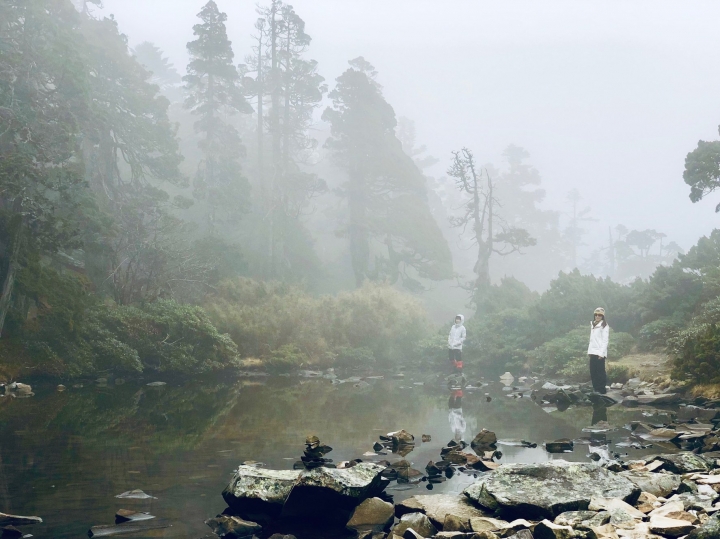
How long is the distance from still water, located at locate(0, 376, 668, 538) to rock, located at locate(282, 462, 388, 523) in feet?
2.44

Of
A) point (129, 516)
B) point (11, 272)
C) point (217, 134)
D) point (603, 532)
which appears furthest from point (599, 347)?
point (217, 134)

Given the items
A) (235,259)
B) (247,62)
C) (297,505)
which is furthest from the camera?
(247,62)

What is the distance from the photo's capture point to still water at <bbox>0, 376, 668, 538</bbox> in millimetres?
6027

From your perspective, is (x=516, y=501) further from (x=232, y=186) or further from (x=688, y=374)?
Answer: (x=232, y=186)

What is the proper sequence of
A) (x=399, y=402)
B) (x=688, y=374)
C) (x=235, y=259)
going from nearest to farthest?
(x=688, y=374) < (x=399, y=402) < (x=235, y=259)

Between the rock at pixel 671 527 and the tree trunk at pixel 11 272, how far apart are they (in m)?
16.7

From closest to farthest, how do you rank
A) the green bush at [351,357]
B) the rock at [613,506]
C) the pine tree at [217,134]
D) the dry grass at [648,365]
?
the rock at [613,506] → the dry grass at [648,365] → the green bush at [351,357] → the pine tree at [217,134]

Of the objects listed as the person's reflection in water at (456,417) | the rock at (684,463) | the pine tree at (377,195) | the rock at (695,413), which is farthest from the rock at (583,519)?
the pine tree at (377,195)

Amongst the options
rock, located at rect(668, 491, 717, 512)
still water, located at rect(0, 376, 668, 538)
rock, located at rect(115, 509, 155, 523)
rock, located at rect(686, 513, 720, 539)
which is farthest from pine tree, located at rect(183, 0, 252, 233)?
rock, located at rect(686, 513, 720, 539)

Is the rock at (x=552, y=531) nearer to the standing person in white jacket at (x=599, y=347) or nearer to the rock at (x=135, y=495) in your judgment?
the rock at (x=135, y=495)

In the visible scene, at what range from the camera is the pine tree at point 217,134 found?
3922 cm

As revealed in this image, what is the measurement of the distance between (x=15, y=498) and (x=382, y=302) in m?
23.5

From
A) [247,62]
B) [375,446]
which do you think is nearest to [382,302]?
[375,446]

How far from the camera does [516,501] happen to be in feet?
17.1
